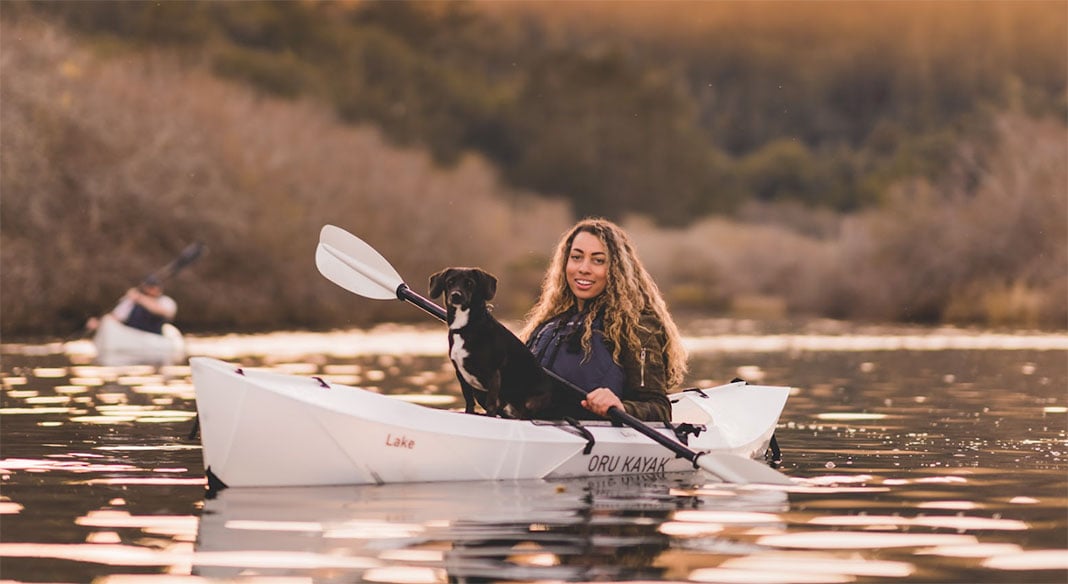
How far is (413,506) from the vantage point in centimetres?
786

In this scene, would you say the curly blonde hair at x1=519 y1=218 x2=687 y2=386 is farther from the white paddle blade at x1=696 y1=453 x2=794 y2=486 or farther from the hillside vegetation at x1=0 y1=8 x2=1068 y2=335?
the hillside vegetation at x1=0 y1=8 x2=1068 y2=335

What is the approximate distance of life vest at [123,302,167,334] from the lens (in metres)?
21.7

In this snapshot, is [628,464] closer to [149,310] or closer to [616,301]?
[616,301]

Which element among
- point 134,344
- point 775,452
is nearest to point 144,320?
point 134,344

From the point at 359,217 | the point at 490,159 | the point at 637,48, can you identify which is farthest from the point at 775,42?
the point at 359,217

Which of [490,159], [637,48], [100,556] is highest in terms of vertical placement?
[637,48]

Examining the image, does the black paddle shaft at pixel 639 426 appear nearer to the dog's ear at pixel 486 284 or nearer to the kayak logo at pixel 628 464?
Answer: the kayak logo at pixel 628 464

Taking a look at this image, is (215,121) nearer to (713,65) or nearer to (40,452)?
(40,452)

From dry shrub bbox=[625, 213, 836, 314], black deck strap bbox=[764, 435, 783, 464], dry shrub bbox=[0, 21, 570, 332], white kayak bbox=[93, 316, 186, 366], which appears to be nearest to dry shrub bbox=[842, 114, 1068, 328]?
dry shrub bbox=[625, 213, 836, 314]

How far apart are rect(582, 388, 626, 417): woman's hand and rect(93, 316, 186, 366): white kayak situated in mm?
12807

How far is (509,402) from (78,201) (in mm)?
21372

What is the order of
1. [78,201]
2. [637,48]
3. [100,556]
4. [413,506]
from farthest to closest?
1. [637,48]
2. [78,201]
3. [413,506]
4. [100,556]

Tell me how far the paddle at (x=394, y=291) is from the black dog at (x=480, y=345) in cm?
25

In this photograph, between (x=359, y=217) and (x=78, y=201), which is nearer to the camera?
(x=78, y=201)
